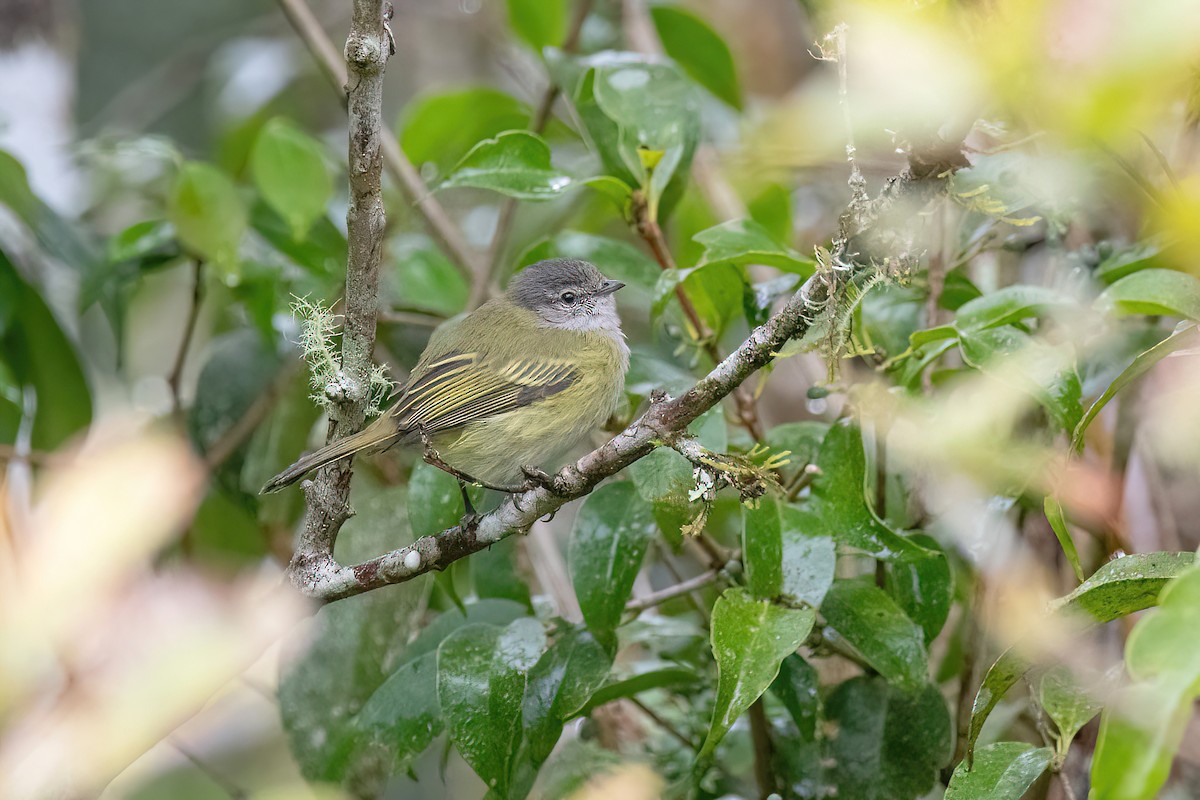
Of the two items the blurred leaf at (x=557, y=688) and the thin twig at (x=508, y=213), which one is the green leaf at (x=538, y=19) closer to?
the thin twig at (x=508, y=213)

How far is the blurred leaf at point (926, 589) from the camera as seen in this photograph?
74.3 inches

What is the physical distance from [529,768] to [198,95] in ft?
15.1

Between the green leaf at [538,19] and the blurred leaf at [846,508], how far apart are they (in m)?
1.60

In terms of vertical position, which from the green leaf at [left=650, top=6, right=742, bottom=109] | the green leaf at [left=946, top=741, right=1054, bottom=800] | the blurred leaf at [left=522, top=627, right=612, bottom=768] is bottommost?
the blurred leaf at [left=522, top=627, right=612, bottom=768]

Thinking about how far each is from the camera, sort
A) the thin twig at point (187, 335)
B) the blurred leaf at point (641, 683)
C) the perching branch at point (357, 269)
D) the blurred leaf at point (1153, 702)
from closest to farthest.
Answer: the blurred leaf at point (1153, 702) → the perching branch at point (357, 269) → the blurred leaf at point (641, 683) → the thin twig at point (187, 335)

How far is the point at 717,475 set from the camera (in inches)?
56.8

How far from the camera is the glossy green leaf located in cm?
153

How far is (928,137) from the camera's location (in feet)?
4.62

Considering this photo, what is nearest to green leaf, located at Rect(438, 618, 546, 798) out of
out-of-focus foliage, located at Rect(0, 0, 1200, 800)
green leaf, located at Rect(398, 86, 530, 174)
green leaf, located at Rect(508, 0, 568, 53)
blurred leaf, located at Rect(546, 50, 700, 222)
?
out-of-focus foliage, located at Rect(0, 0, 1200, 800)

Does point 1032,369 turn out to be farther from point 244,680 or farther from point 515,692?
point 244,680

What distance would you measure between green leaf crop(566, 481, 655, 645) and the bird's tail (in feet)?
1.37

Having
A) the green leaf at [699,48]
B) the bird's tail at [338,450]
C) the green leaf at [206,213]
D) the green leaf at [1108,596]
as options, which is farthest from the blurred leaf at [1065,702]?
the green leaf at [699,48]

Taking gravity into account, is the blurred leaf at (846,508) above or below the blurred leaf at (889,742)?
above

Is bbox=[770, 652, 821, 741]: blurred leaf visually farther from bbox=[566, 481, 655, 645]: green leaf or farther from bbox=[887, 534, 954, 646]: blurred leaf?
bbox=[566, 481, 655, 645]: green leaf
